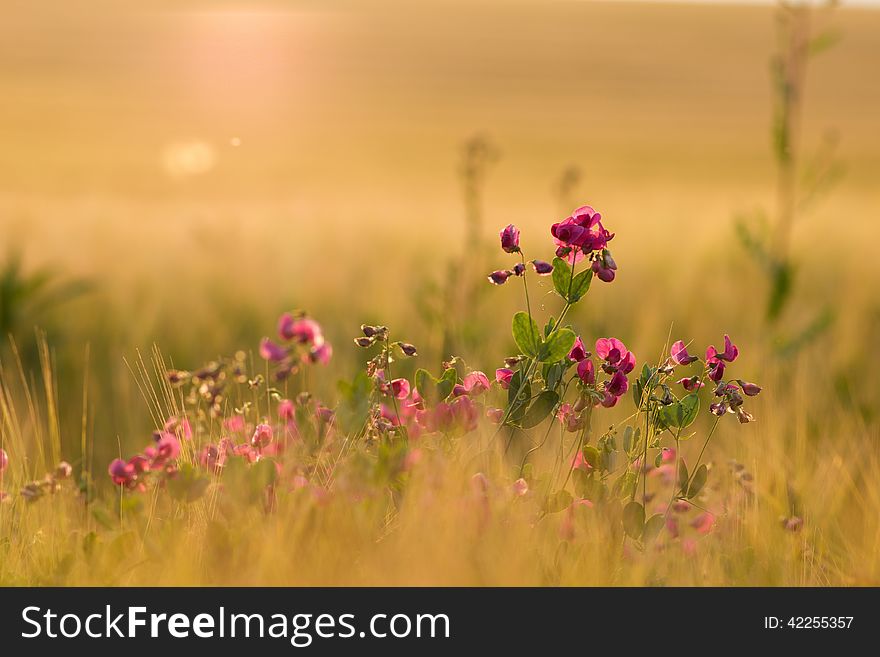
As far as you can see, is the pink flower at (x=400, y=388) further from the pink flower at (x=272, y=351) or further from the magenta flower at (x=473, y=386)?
the pink flower at (x=272, y=351)

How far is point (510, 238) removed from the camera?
5.22ft

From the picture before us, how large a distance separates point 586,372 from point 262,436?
505 millimetres

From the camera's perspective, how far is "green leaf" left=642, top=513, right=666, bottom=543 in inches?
63.5

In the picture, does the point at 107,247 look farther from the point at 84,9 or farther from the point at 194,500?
the point at 84,9

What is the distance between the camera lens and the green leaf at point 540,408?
1.67 m

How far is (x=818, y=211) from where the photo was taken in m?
7.96

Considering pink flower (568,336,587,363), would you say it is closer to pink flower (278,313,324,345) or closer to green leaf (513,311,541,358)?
green leaf (513,311,541,358)

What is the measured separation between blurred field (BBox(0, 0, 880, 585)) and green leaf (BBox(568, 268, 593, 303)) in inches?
14.9

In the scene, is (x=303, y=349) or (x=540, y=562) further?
(x=303, y=349)

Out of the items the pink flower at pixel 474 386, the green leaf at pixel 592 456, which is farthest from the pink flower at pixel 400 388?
the green leaf at pixel 592 456

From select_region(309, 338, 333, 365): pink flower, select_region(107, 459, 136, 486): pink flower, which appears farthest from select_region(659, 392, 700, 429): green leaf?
select_region(107, 459, 136, 486): pink flower

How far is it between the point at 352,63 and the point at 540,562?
30295 millimetres

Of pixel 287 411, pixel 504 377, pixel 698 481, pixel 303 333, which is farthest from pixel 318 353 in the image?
pixel 698 481

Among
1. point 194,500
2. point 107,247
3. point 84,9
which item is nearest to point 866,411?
point 194,500
